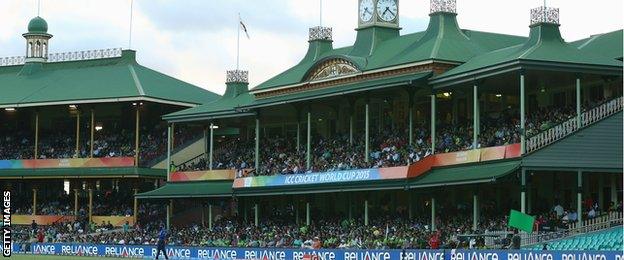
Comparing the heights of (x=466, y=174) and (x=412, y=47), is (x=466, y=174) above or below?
below

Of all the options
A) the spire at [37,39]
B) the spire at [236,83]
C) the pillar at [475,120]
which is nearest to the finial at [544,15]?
the pillar at [475,120]

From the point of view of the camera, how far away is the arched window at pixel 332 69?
58.8 m

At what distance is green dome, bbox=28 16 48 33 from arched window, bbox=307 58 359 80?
103 feet

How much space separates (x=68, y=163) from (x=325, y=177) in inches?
910

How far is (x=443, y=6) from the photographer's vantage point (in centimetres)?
5825

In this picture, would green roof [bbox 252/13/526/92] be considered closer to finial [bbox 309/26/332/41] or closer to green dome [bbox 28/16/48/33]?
finial [bbox 309/26/332/41]

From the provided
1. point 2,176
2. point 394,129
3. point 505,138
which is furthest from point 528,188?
point 2,176

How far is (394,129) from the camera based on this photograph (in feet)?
196

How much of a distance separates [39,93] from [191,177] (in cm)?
1398

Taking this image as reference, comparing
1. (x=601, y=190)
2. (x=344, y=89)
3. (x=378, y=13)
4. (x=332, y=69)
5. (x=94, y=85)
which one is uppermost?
(x=378, y=13)

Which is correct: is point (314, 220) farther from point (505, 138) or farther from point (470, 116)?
point (505, 138)

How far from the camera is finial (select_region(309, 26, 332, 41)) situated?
6794 cm

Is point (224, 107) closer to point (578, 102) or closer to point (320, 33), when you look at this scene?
point (320, 33)

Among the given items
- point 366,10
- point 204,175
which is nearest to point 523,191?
point 366,10
